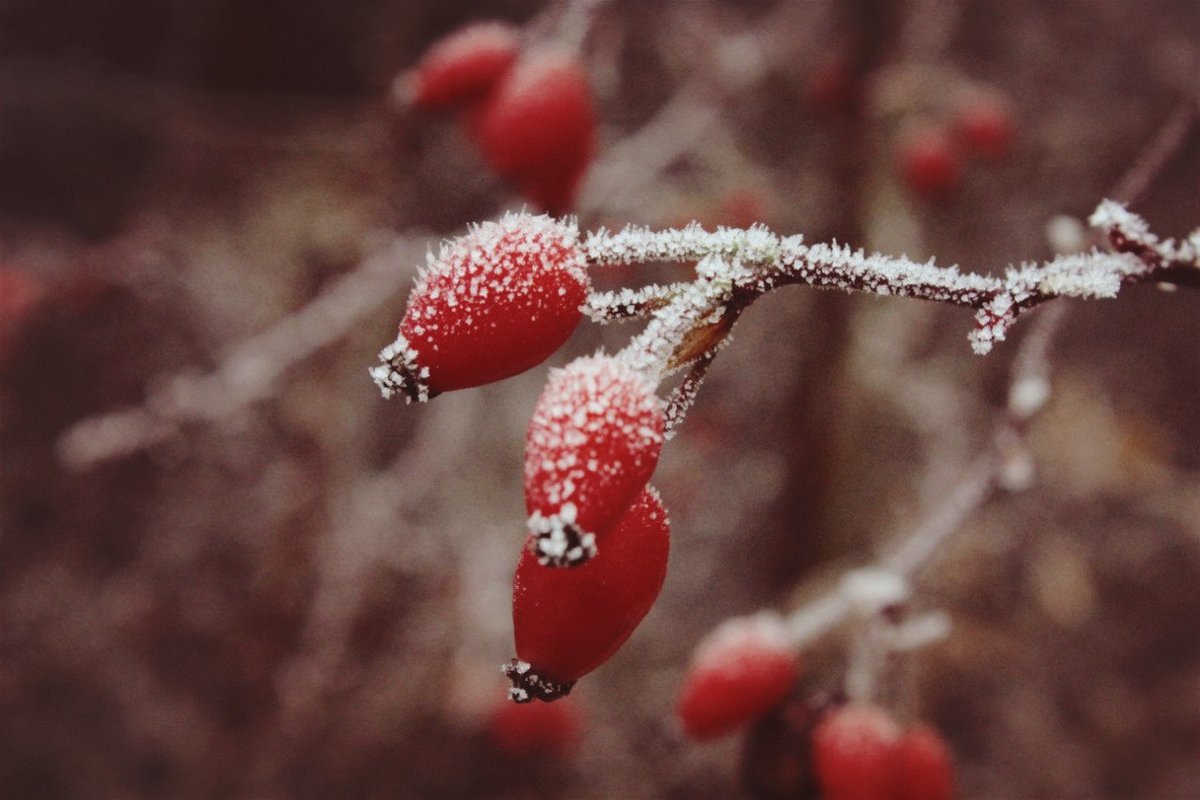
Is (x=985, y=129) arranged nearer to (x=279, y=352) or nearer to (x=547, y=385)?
(x=279, y=352)

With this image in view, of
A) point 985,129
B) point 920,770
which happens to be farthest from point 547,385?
point 985,129

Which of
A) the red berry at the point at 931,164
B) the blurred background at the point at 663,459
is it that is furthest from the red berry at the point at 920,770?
the red berry at the point at 931,164

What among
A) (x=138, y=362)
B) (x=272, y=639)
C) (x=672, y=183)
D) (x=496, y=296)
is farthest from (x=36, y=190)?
(x=496, y=296)

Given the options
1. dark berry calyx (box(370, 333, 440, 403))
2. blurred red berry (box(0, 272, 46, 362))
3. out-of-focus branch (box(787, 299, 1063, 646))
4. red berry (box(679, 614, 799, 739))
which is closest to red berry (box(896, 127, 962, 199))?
out-of-focus branch (box(787, 299, 1063, 646))

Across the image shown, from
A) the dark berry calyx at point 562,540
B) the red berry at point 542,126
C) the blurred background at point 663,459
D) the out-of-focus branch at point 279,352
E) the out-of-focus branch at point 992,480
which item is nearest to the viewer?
the dark berry calyx at point 562,540

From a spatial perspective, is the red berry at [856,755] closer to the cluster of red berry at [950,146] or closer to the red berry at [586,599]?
the red berry at [586,599]
